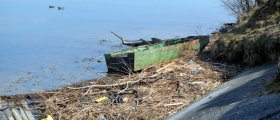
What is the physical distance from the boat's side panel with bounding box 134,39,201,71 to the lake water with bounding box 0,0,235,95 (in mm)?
2472

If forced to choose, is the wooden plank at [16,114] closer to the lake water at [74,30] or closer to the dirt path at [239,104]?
the dirt path at [239,104]

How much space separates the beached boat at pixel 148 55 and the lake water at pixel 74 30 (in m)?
1.39

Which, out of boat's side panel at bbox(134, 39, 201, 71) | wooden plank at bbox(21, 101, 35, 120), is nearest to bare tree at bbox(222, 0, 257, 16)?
boat's side panel at bbox(134, 39, 201, 71)

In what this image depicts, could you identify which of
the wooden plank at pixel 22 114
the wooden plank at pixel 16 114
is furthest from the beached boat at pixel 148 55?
the wooden plank at pixel 16 114

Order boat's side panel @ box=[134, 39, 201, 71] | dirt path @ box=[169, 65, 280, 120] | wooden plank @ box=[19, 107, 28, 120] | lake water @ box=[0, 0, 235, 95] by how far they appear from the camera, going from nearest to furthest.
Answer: dirt path @ box=[169, 65, 280, 120]
wooden plank @ box=[19, 107, 28, 120]
boat's side panel @ box=[134, 39, 201, 71]
lake water @ box=[0, 0, 235, 95]

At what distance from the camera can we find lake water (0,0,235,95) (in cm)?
2147

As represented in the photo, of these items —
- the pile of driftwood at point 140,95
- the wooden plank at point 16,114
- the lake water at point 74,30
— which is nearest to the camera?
the wooden plank at point 16,114

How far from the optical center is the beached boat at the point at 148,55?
19.5 meters

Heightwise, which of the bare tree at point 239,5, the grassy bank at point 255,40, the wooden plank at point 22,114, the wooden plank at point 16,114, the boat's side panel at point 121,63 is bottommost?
the wooden plank at point 22,114

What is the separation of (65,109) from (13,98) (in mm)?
3539

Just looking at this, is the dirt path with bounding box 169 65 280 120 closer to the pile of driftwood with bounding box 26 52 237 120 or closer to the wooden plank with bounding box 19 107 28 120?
the pile of driftwood with bounding box 26 52 237 120

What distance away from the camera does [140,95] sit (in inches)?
582

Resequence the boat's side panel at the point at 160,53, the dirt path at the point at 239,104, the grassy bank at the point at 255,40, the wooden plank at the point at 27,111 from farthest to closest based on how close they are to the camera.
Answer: the boat's side panel at the point at 160,53 → the grassy bank at the point at 255,40 → the wooden plank at the point at 27,111 → the dirt path at the point at 239,104

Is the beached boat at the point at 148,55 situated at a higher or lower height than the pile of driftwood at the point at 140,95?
higher
